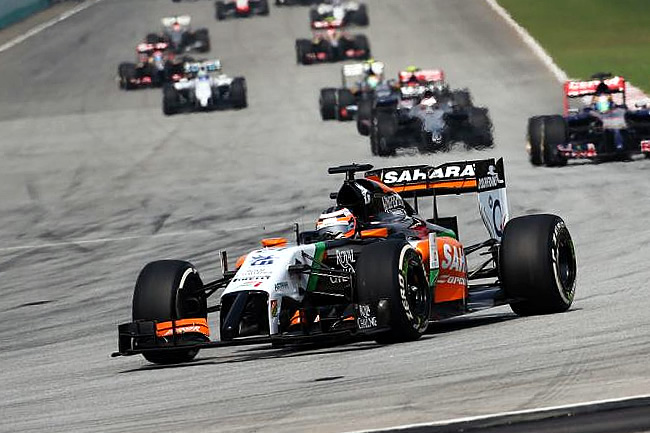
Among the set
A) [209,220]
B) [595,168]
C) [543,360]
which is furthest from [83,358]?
[595,168]

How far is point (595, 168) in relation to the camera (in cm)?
2789

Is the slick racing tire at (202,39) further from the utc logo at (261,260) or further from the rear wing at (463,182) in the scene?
the utc logo at (261,260)

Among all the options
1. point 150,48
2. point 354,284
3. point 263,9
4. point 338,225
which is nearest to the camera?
point 354,284

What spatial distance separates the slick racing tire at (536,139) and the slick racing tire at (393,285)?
17.1 m

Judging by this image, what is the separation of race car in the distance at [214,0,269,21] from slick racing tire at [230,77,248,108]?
20204 mm

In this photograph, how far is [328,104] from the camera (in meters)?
38.2

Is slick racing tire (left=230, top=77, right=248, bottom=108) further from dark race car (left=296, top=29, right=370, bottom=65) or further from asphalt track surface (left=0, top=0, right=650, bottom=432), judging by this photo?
dark race car (left=296, top=29, right=370, bottom=65)

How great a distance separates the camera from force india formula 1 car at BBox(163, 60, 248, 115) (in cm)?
4144

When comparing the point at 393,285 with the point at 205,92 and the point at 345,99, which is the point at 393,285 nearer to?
the point at 345,99

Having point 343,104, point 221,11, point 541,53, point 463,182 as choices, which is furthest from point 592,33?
point 463,182

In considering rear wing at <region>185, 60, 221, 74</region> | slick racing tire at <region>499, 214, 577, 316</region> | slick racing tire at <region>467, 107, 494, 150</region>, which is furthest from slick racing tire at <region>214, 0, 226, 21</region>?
slick racing tire at <region>499, 214, 577, 316</region>

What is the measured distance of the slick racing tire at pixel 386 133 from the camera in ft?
103

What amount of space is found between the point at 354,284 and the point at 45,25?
175ft

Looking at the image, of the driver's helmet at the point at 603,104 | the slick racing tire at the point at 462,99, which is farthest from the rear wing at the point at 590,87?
the slick racing tire at the point at 462,99
